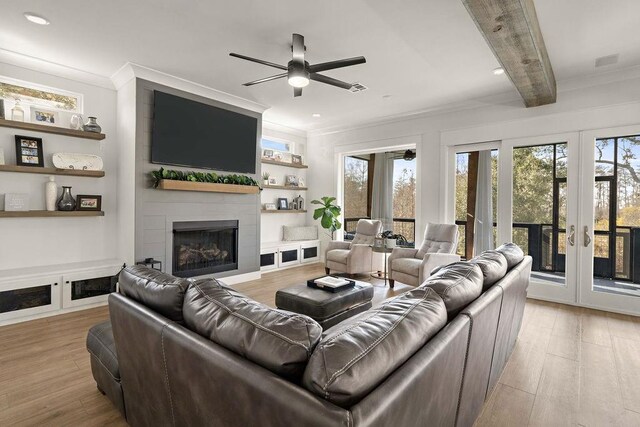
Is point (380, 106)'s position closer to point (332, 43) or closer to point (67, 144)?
point (332, 43)

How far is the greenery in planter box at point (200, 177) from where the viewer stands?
406 centimetres

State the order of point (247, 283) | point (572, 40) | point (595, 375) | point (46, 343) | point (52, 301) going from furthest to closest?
point (247, 283) < point (52, 301) < point (572, 40) < point (46, 343) < point (595, 375)

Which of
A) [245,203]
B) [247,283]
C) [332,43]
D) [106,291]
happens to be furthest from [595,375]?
[106,291]

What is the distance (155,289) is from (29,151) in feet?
11.3

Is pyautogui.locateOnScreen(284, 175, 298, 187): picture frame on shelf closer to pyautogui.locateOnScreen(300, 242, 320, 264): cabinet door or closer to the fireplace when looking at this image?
pyautogui.locateOnScreen(300, 242, 320, 264): cabinet door

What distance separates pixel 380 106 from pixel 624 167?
10.5 feet

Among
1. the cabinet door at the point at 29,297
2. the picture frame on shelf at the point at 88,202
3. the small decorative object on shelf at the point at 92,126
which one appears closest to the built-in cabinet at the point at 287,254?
the picture frame on shelf at the point at 88,202

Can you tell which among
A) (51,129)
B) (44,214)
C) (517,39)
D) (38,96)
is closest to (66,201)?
(44,214)

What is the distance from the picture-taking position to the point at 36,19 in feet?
9.31

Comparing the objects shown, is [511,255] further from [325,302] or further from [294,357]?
[294,357]

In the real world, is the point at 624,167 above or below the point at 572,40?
below

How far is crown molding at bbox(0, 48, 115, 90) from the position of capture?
3.48m

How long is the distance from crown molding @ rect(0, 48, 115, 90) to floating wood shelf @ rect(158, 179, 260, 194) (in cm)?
154

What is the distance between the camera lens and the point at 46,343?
9.39 ft
